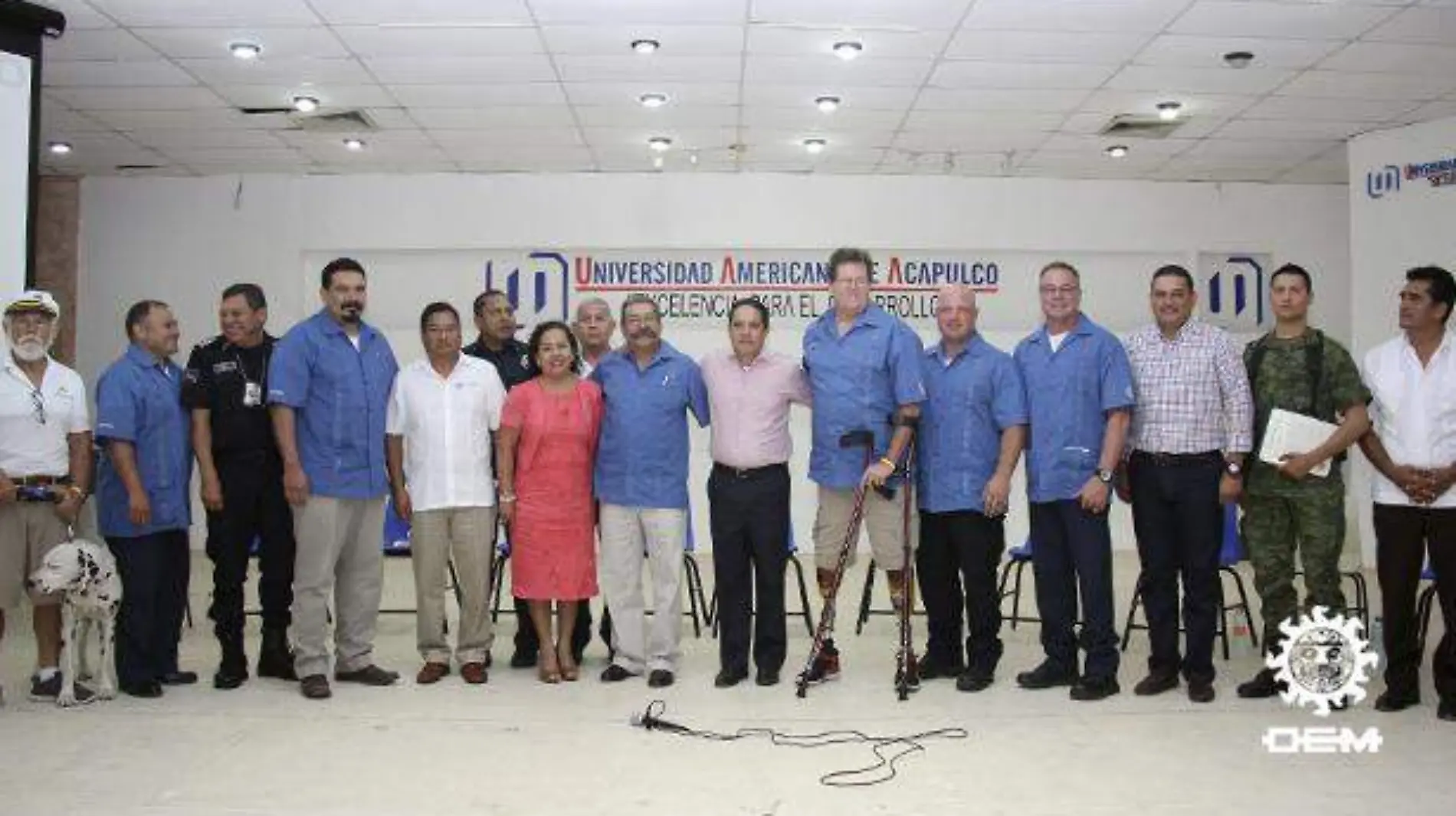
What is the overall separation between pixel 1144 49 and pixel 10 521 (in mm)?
5593

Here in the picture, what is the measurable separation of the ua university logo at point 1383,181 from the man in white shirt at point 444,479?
6237 millimetres

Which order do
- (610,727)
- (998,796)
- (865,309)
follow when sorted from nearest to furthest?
(998,796) → (610,727) → (865,309)

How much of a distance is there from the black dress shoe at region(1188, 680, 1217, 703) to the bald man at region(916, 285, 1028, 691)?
2.25ft

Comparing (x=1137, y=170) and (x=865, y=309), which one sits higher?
(x=1137, y=170)

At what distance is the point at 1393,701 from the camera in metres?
3.97

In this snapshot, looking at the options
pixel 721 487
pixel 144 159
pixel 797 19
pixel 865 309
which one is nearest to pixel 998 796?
pixel 721 487

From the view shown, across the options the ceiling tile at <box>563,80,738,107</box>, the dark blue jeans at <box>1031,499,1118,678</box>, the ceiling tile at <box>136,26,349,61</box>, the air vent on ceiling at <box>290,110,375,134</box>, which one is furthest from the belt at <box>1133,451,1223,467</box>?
the air vent on ceiling at <box>290,110,375,134</box>

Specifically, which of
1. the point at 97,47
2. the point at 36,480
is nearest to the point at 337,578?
the point at 36,480

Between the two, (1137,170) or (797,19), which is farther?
(1137,170)

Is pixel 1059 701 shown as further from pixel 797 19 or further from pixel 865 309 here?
pixel 797 19

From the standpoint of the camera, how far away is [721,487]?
4.38m

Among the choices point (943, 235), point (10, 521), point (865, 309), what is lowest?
point (10, 521)

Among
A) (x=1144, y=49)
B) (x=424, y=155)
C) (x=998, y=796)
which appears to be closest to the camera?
(x=998, y=796)

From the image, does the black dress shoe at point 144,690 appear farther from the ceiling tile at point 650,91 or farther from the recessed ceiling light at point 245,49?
the ceiling tile at point 650,91
